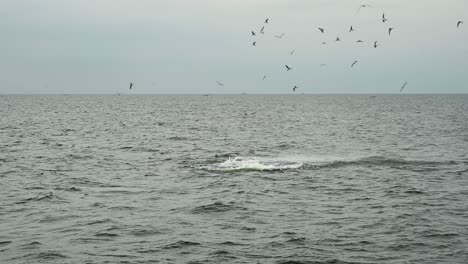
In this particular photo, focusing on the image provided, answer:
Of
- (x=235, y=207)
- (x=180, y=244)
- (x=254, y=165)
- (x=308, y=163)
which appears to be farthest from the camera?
(x=308, y=163)

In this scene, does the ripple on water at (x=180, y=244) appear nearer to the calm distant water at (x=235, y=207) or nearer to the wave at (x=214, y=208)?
the calm distant water at (x=235, y=207)

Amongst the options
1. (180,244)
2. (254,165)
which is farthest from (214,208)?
(254,165)

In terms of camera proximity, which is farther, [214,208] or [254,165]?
[254,165]

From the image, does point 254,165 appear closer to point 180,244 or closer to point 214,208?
point 214,208

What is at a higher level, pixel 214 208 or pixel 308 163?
pixel 308 163

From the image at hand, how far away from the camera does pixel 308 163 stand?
31922 millimetres

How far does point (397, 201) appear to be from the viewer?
21328mm

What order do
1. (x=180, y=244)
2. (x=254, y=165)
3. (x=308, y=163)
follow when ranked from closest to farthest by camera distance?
1. (x=180, y=244)
2. (x=254, y=165)
3. (x=308, y=163)

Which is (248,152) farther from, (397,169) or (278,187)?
(278,187)

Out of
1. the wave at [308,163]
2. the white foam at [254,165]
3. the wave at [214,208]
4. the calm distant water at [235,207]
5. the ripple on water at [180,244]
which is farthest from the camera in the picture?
the wave at [308,163]

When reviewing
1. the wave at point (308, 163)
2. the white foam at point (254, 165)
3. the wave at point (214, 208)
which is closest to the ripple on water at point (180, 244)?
the wave at point (214, 208)

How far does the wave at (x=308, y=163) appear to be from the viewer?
3023cm

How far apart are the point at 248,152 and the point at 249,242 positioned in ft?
77.4

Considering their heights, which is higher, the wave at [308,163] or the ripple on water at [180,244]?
the wave at [308,163]
